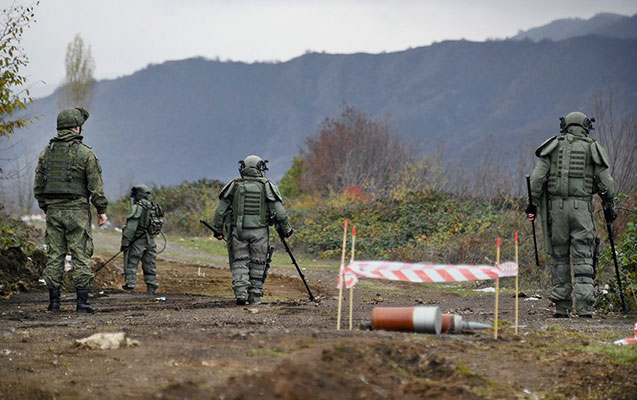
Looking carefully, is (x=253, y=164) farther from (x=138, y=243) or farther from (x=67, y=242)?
(x=138, y=243)

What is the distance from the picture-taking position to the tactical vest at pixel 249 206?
1446 centimetres

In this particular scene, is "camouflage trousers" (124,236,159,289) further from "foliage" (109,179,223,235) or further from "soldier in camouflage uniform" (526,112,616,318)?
"foliage" (109,179,223,235)

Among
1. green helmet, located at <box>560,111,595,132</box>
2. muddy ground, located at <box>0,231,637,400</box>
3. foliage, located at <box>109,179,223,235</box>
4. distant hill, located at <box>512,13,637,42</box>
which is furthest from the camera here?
distant hill, located at <box>512,13,637,42</box>

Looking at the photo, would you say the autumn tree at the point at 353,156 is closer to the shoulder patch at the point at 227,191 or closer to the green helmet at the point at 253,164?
the green helmet at the point at 253,164

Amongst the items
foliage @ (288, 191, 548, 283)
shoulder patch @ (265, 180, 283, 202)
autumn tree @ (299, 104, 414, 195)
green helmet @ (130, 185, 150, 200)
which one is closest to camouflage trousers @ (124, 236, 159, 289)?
green helmet @ (130, 185, 150, 200)

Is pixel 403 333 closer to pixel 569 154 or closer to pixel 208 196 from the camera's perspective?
pixel 569 154

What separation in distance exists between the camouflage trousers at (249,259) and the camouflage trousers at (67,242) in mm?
2497

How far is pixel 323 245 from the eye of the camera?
29219 mm

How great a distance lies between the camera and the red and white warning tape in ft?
29.7

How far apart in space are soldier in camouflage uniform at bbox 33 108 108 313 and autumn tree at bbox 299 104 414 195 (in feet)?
96.3

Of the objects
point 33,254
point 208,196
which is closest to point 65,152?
point 33,254

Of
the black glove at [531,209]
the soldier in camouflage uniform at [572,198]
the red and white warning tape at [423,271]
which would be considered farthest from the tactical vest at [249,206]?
the red and white warning tape at [423,271]

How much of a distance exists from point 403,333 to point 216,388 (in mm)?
3145

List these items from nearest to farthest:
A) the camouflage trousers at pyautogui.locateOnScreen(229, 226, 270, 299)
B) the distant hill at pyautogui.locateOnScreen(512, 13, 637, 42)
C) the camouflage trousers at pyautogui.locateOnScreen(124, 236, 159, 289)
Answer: the camouflage trousers at pyautogui.locateOnScreen(229, 226, 270, 299) → the camouflage trousers at pyautogui.locateOnScreen(124, 236, 159, 289) → the distant hill at pyautogui.locateOnScreen(512, 13, 637, 42)
